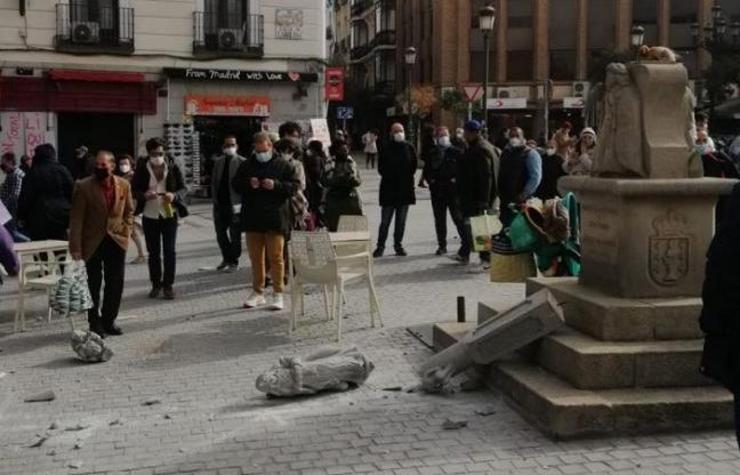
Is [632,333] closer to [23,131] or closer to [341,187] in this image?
[341,187]

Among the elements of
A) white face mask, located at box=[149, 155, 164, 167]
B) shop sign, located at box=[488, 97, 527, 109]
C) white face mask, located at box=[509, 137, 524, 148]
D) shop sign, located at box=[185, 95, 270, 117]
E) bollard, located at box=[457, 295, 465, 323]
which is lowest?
bollard, located at box=[457, 295, 465, 323]

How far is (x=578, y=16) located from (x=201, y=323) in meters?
48.3

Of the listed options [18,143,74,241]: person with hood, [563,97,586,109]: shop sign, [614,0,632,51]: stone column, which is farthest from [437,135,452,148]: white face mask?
[614,0,632,51]: stone column

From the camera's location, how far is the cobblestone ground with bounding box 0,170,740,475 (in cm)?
507

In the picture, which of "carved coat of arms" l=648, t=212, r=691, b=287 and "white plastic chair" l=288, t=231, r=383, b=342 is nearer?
"carved coat of arms" l=648, t=212, r=691, b=287

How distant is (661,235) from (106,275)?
494 centimetres

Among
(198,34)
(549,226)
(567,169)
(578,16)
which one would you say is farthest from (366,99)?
(549,226)

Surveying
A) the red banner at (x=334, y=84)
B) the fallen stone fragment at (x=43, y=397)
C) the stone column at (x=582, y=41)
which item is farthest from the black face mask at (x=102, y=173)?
the stone column at (x=582, y=41)

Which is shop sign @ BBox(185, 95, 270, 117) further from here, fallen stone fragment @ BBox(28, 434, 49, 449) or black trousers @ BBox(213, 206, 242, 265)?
fallen stone fragment @ BBox(28, 434, 49, 449)

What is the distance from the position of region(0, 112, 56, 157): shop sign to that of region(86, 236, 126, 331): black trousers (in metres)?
14.9

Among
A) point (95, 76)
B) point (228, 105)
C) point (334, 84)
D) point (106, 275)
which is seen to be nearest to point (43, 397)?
point (106, 275)

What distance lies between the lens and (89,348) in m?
7.55

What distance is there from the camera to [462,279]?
36.9 ft

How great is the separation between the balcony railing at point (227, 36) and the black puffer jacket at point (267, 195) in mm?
15211
